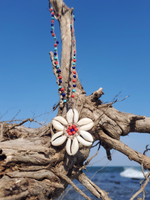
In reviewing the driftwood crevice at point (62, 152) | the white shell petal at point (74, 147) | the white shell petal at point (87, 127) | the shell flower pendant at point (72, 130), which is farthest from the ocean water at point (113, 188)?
the white shell petal at point (87, 127)

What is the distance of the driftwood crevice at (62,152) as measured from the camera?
2.68 m

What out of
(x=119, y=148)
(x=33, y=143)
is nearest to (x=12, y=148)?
(x=33, y=143)

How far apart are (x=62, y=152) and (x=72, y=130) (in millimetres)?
420

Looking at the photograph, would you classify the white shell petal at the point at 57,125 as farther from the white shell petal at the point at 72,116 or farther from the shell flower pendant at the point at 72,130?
the white shell petal at the point at 72,116

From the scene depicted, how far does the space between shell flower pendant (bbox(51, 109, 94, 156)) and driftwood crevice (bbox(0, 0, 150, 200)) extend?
0.18 metres

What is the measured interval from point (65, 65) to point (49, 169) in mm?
2115

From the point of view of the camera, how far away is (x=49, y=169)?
2.95 metres

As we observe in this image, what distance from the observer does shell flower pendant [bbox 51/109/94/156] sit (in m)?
3.04

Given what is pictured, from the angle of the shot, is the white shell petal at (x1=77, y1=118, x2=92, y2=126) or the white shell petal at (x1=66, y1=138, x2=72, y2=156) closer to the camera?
the white shell petal at (x1=66, y1=138, x2=72, y2=156)

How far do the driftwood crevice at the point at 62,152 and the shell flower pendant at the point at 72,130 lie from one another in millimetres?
179

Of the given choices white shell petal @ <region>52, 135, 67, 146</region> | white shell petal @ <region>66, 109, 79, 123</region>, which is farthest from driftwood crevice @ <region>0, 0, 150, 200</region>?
white shell petal @ <region>66, 109, 79, 123</region>

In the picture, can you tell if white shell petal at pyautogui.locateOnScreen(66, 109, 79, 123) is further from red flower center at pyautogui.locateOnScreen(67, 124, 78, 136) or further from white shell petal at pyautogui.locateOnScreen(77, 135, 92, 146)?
white shell petal at pyautogui.locateOnScreen(77, 135, 92, 146)

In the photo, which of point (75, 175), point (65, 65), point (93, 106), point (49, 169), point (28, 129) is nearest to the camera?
point (49, 169)

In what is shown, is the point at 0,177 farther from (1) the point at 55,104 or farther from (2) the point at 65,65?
(2) the point at 65,65
